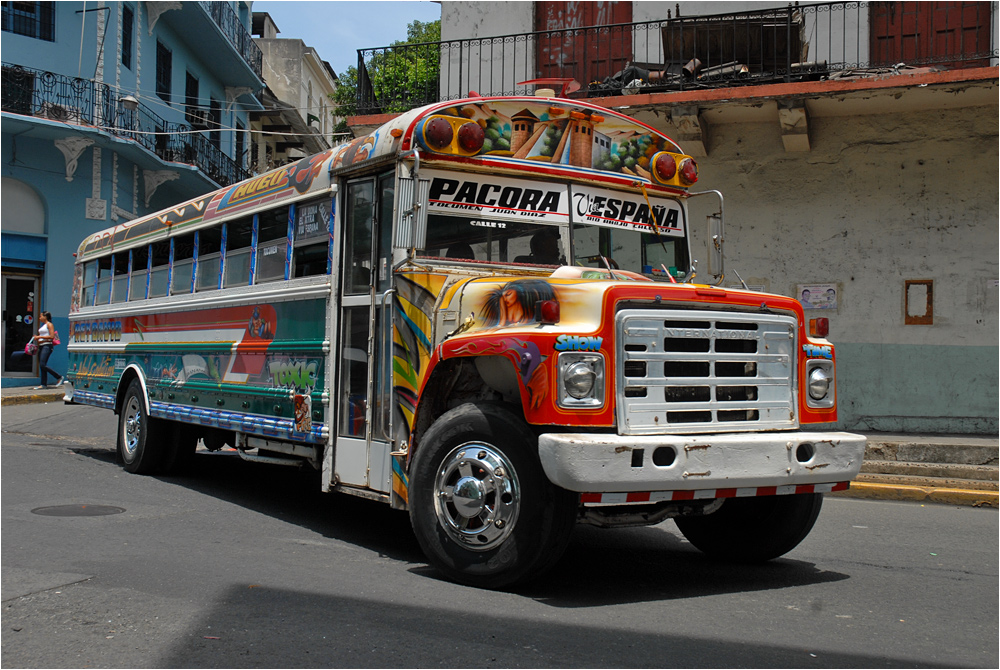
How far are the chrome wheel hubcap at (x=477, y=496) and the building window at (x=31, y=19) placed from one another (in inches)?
835

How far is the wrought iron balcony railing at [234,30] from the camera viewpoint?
91.1 ft

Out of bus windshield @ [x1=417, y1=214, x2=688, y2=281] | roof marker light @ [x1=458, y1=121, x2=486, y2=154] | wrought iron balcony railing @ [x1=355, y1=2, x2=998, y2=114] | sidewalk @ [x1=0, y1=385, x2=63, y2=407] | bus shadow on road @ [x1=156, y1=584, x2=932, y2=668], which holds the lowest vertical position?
bus shadow on road @ [x1=156, y1=584, x2=932, y2=668]

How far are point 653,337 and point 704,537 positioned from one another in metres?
1.94

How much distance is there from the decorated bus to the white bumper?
1 centimetres

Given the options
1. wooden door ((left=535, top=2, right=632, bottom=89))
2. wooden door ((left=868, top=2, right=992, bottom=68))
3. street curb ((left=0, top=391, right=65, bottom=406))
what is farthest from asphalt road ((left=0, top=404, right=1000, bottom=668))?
street curb ((left=0, top=391, right=65, bottom=406))

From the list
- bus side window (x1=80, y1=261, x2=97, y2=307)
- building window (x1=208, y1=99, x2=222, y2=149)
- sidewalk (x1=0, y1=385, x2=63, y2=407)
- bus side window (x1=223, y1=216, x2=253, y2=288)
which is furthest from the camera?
building window (x1=208, y1=99, x2=222, y2=149)

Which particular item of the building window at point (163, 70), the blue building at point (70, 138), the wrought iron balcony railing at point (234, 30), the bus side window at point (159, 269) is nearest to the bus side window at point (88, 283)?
the bus side window at point (159, 269)

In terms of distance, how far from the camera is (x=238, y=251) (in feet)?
25.9

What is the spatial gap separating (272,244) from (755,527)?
13.6 ft

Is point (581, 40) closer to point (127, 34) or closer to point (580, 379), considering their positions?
point (580, 379)

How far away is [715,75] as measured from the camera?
12.7m

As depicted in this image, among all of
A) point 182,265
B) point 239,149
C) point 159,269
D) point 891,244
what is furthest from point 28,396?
point 239,149

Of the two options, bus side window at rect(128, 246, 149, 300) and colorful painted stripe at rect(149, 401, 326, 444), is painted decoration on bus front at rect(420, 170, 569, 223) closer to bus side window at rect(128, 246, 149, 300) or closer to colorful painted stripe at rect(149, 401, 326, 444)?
colorful painted stripe at rect(149, 401, 326, 444)

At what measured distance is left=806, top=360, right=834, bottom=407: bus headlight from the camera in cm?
531
